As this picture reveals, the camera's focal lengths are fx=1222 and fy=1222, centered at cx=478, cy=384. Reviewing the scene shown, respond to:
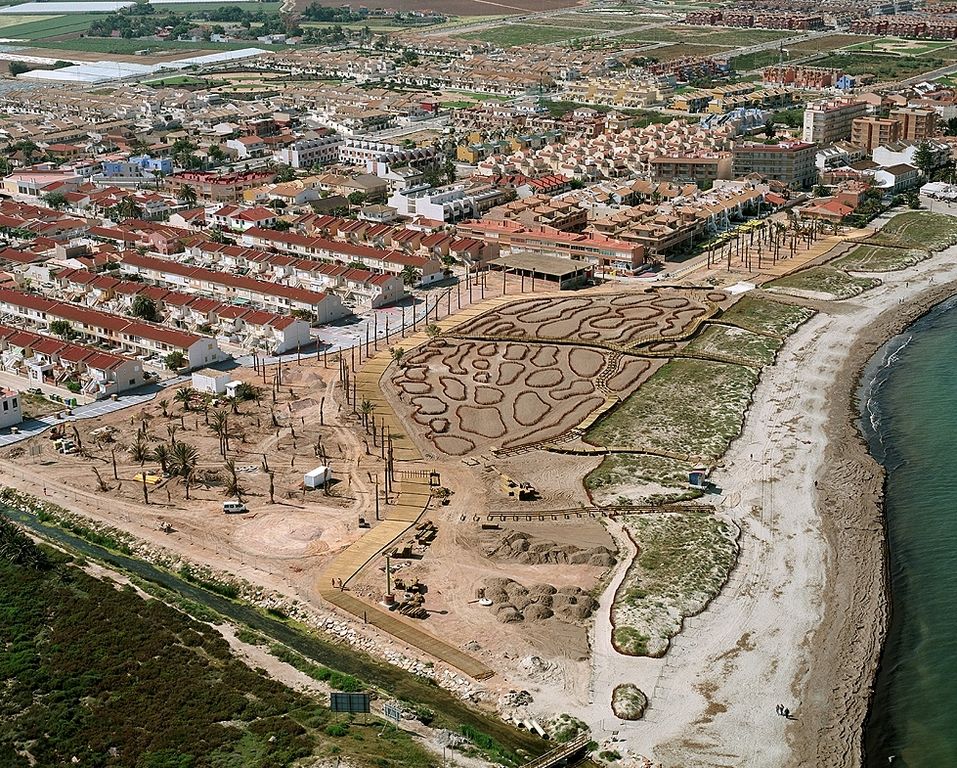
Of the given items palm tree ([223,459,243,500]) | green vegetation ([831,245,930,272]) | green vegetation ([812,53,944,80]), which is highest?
green vegetation ([812,53,944,80])

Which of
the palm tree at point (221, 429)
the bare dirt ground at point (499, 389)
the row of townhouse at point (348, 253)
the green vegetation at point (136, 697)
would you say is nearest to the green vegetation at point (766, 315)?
the bare dirt ground at point (499, 389)

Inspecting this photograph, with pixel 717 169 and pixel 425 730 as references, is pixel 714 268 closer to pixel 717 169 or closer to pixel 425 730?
pixel 717 169

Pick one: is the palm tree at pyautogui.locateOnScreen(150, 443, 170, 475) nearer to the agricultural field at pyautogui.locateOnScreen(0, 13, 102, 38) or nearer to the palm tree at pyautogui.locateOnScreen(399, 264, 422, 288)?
the palm tree at pyautogui.locateOnScreen(399, 264, 422, 288)

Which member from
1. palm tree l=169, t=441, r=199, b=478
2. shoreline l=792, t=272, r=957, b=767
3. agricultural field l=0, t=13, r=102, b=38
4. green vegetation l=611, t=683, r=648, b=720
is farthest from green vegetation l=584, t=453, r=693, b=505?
agricultural field l=0, t=13, r=102, b=38

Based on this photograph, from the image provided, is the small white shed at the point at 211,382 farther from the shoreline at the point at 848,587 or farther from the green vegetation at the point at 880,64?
the green vegetation at the point at 880,64

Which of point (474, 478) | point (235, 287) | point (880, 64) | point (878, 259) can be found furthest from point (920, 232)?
point (880, 64)

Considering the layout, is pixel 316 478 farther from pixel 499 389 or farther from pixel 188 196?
pixel 188 196
